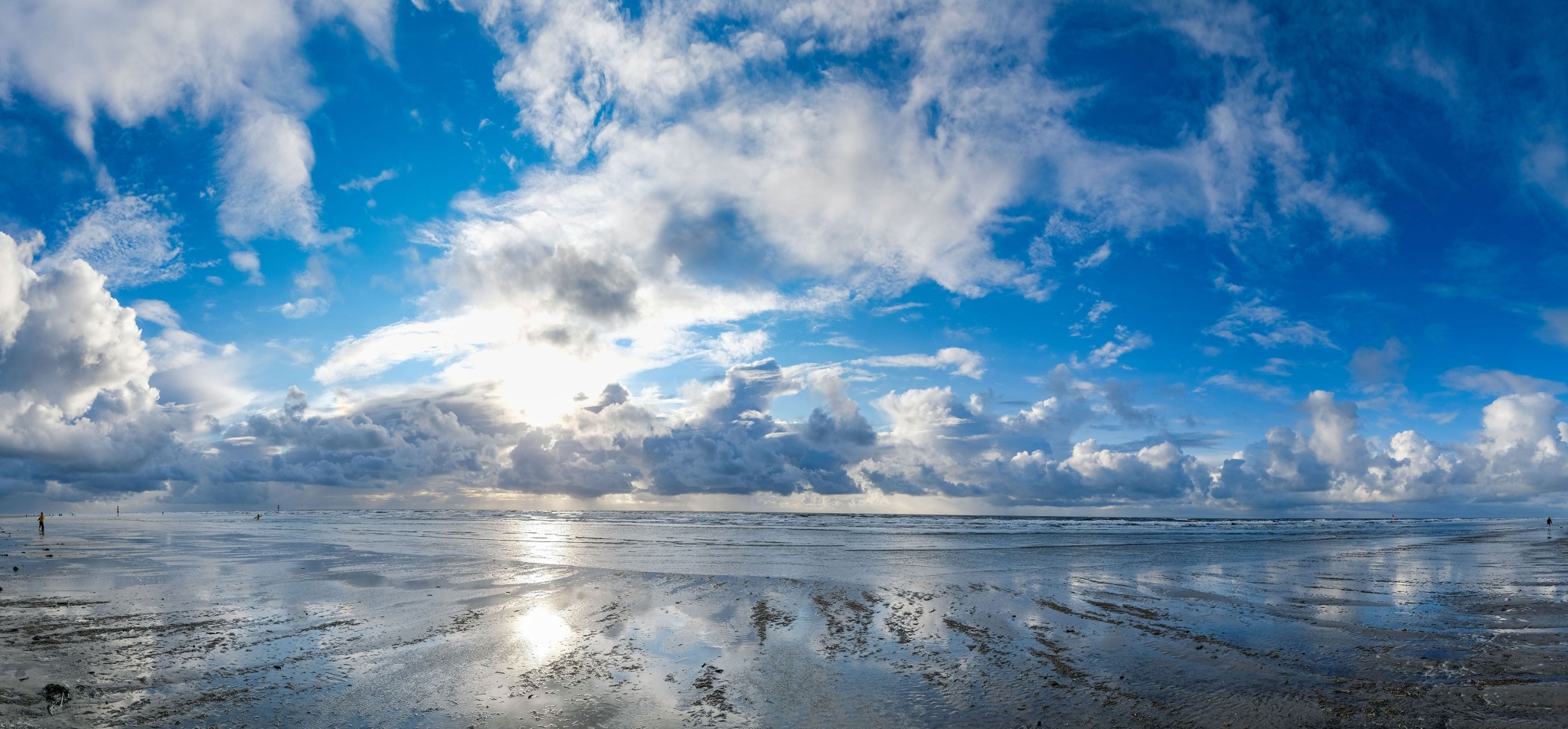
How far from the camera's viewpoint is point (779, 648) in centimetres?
1611

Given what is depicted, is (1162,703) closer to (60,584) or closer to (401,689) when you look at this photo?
(401,689)

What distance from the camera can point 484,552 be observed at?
46844 mm

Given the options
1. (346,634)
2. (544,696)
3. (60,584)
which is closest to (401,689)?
(544,696)

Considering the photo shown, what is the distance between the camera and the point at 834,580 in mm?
29703

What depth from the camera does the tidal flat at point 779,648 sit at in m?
11.2

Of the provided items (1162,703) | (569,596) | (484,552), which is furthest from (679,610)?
(484,552)

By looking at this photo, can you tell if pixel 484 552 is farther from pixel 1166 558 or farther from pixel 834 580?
pixel 1166 558

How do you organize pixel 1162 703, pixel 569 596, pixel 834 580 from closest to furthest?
1. pixel 1162 703
2. pixel 569 596
3. pixel 834 580

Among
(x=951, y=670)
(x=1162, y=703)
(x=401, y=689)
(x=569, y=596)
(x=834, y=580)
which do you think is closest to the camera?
(x=1162, y=703)

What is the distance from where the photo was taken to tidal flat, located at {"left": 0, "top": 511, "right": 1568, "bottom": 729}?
11234 mm

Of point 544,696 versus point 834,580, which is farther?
point 834,580

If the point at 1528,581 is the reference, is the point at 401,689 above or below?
above

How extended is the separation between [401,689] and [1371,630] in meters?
22.0

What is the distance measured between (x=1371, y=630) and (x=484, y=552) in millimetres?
45336
